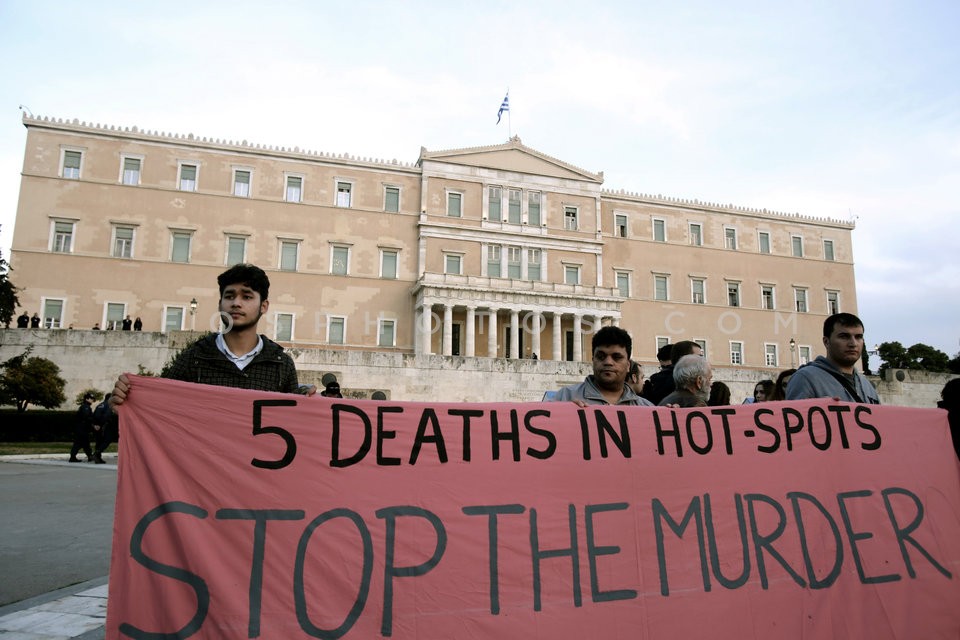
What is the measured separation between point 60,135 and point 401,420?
121 feet

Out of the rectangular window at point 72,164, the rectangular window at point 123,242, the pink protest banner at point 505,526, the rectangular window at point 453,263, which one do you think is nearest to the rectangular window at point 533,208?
the rectangular window at point 453,263

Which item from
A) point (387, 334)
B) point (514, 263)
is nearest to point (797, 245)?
point (514, 263)

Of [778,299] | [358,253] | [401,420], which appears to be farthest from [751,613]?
[778,299]

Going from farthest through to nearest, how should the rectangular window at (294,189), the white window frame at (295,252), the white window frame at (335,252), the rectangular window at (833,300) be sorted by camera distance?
1. the rectangular window at (833,300)
2. the rectangular window at (294,189)
3. the white window frame at (335,252)
4. the white window frame at (295,252)

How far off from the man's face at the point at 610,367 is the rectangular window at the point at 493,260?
1267 inches

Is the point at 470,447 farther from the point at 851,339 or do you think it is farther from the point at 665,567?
the point at 851,339

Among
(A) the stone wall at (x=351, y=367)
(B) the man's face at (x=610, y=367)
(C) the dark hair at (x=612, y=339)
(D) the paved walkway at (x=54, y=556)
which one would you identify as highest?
(A) the stone wall at (x=351, y=367)

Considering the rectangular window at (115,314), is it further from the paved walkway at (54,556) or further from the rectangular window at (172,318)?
the paved walkway at (54,556)

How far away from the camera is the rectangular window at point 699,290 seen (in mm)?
40572

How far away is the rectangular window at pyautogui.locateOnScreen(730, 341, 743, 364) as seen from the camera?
131 feet

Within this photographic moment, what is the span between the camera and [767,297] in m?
41.9

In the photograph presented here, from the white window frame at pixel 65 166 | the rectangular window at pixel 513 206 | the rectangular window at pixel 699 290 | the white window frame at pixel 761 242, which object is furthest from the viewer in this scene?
the white window frame at pixel 761 242

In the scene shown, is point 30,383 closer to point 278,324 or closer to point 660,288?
point 278,324

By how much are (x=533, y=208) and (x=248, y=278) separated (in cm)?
3524
